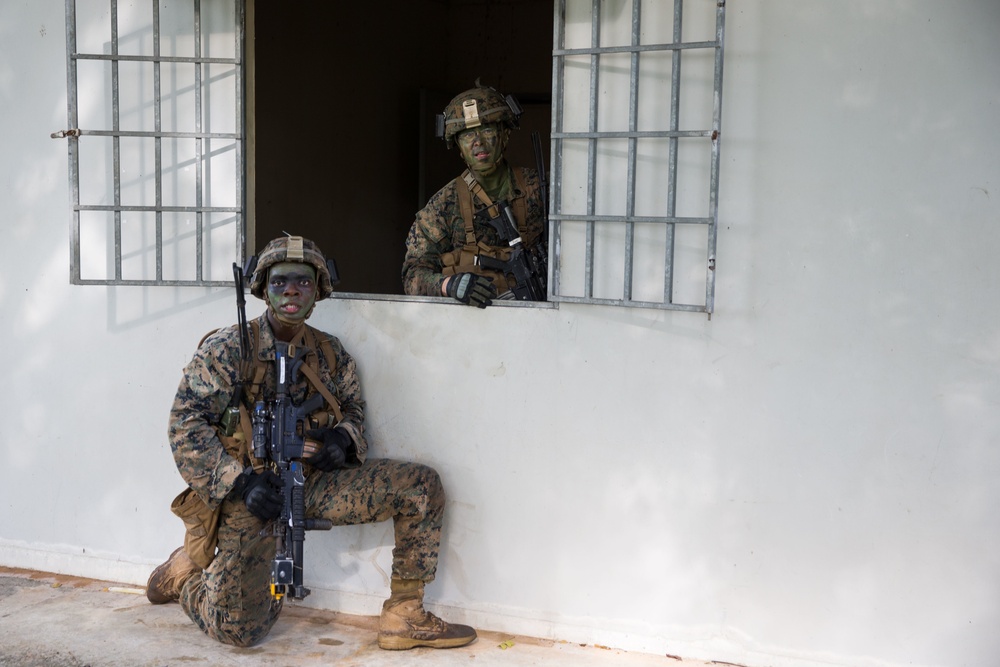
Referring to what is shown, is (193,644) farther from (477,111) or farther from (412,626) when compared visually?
(477,111)

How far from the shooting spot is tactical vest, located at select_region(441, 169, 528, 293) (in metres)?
4.79

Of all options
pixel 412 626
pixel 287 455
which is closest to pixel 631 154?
pixel 287 455

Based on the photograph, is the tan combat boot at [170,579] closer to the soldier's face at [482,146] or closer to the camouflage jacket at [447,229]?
the camouflage jacket at [447,229]

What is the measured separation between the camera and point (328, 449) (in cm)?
423

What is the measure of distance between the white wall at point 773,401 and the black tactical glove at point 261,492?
23.4 inches

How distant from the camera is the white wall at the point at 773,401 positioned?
377 cm

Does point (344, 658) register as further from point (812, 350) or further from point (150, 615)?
point (812, 350)

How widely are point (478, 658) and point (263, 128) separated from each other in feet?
11.9

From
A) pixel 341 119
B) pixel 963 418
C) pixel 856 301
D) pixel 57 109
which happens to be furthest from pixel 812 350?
pixel 341 119

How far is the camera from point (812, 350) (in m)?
3.94

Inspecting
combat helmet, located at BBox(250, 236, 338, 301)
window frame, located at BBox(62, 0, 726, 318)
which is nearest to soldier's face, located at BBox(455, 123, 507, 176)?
window frame, located at BBox(62, 0, 726, 318)

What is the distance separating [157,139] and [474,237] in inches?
56.3

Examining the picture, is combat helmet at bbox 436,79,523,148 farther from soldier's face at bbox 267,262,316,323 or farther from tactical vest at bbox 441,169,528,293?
soldier's face at bbox 267,262,316,323

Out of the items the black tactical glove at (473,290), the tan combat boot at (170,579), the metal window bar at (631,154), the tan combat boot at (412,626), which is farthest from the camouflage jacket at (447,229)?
the tan combat boot at (170,579)
